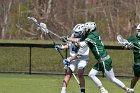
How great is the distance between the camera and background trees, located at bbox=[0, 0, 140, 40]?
137ft

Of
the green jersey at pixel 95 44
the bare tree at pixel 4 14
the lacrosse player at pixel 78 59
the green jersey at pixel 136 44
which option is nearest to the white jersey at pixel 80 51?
the lacrosse player at pixel 78 59

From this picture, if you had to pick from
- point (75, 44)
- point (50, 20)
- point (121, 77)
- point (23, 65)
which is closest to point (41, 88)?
point (75, 44)

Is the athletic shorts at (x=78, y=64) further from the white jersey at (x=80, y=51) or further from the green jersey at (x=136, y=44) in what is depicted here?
the green jersey at (x=136, y=44)

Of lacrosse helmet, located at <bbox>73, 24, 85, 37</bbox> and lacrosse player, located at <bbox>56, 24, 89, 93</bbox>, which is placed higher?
lacrosse helmet, located at <bbox>73, 24, 85, 37</bbox>

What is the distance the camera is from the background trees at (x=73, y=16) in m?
41.8

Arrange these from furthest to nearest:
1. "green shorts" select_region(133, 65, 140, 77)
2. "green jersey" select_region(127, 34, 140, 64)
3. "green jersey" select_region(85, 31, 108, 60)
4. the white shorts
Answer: the white shorts < "green shorts" select_region(133, 65, 140, 77) < "green jersey" select_region(127, 34, 140, 64) < "green jersey" select_region(85, 31, 108, 60)

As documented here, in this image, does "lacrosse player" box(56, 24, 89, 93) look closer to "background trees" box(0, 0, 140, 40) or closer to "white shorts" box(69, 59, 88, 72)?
"white shorts" box(69, 59, 88, 72)

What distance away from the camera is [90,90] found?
17.3 meters

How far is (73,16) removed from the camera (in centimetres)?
4278

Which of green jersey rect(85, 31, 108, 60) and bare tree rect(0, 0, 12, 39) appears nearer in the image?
green jersey rect(85, 31, 108, 60)

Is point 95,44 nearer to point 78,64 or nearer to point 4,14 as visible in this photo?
point 78,64

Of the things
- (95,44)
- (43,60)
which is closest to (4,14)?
(43,60)

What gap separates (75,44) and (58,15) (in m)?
28.0

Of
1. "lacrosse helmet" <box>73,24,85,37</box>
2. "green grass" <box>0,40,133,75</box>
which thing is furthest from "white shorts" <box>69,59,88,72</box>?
"green grass" <box>0,40,133,75</box>
